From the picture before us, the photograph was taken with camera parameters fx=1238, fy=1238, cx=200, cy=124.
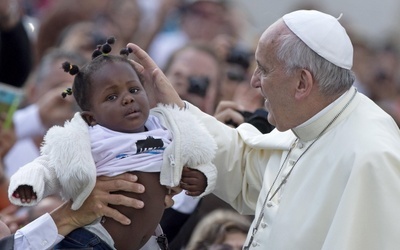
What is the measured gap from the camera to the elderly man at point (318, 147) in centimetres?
470

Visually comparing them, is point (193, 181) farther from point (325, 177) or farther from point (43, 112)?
point (43, 112)

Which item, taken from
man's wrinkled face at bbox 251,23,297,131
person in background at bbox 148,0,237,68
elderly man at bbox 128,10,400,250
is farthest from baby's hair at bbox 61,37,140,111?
person in background at bbox 148,0,237,68

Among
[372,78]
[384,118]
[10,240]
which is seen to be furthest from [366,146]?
[372,78]

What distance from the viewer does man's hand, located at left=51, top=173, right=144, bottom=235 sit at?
479cm

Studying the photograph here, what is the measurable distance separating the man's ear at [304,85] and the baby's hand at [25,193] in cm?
113

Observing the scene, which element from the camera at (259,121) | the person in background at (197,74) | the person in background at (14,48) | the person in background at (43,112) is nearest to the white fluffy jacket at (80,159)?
the camera at (259,121)

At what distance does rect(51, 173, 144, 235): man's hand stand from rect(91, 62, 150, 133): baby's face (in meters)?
0.21

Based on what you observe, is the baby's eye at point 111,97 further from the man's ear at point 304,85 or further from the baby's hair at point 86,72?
the man's ear at point 304,85

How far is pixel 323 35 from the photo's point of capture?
5000 mm

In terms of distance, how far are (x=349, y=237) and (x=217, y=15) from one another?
6.49 m

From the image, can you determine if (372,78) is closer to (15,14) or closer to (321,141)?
(15,14)

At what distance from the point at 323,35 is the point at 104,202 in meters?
1.11

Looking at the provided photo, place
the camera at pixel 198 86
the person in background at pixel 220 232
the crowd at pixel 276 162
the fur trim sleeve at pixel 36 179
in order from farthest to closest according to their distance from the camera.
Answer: the camera at pixel 198 86
the person in background at pixel 220 232
the crowd at pixel 276 162
the fur trim sleeve at pixel 36 179

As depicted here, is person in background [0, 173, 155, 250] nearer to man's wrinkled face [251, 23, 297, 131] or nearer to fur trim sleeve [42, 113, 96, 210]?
fur trim sleeve [42, 113, 96, 210]
